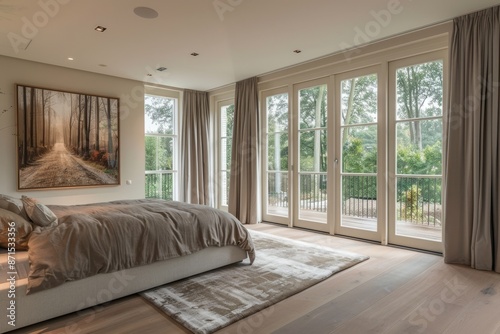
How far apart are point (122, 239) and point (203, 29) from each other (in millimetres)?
2538

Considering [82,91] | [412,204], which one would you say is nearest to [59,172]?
[82,91]

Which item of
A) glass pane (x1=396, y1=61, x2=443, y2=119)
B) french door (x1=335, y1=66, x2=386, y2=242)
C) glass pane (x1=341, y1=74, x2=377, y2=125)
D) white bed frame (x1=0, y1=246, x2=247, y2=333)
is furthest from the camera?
glass pane (x1=341, y1=74, x2=377, y2=125)

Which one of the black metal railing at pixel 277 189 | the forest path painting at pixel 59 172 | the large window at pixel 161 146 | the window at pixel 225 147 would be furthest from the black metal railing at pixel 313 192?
the forest path painting at pixel 59 172

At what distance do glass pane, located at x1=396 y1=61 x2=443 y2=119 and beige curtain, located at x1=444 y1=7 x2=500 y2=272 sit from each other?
365 mm

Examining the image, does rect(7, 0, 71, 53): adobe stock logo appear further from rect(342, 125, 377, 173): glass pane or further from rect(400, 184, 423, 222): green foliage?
rect(400, 184, 423, 222): green foliage

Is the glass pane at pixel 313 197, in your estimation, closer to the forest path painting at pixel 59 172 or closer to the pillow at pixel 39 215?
the forest path painting at pixel 59 172

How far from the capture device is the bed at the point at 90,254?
211 centimetres

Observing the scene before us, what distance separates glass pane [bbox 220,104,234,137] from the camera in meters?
6.64

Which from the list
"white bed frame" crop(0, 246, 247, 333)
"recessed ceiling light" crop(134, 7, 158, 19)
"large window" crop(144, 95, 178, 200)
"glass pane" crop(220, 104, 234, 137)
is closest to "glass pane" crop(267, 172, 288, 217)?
"glass pane" crop(220, 104, 234, 137)

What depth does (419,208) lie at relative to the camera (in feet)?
13.2

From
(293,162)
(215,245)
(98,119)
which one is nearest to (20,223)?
(215,245)

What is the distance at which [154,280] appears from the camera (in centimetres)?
273

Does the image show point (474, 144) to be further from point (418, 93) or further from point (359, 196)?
point (359, 196)

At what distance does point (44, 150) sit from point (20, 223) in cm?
296
